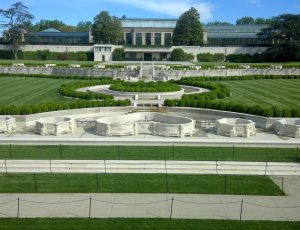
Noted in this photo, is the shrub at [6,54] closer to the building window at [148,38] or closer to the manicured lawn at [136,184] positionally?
the building window at [148,38]

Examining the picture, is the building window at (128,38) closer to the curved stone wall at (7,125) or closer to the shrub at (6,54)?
the shrub at (6,54)

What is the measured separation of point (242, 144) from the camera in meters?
23.2

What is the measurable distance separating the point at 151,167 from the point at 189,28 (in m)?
89.6

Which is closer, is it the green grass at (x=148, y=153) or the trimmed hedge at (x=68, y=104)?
the green grass at (x=148, y=153)

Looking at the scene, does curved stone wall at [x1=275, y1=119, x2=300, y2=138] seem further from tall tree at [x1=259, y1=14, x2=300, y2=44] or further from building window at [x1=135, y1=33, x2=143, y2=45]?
building window at [x1=135, y1=33, x2=143, y2=45]

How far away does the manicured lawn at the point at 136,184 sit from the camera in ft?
51.3

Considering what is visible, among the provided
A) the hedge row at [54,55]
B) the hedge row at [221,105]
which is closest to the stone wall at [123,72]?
the hedge row at [221,105]

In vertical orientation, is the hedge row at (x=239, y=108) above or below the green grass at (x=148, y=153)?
above

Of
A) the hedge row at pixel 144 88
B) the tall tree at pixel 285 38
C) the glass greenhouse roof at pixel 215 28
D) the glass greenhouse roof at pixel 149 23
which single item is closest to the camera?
the hedge row at pixel 144 88

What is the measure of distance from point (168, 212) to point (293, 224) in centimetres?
426

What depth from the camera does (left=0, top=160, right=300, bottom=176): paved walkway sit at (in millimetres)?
18094

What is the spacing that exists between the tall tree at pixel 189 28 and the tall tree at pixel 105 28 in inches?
666

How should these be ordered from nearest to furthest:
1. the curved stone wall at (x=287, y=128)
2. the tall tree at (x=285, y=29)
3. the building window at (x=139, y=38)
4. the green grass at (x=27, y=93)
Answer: the curved stone wall at (x=287, y=128) → the green grass at (x=27, y=93) → the tall tree at (x=285, y=29) → the building window at (x=139, y=38)

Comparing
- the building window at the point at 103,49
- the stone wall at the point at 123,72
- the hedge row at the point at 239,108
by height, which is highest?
the building window at the point at 103,49
